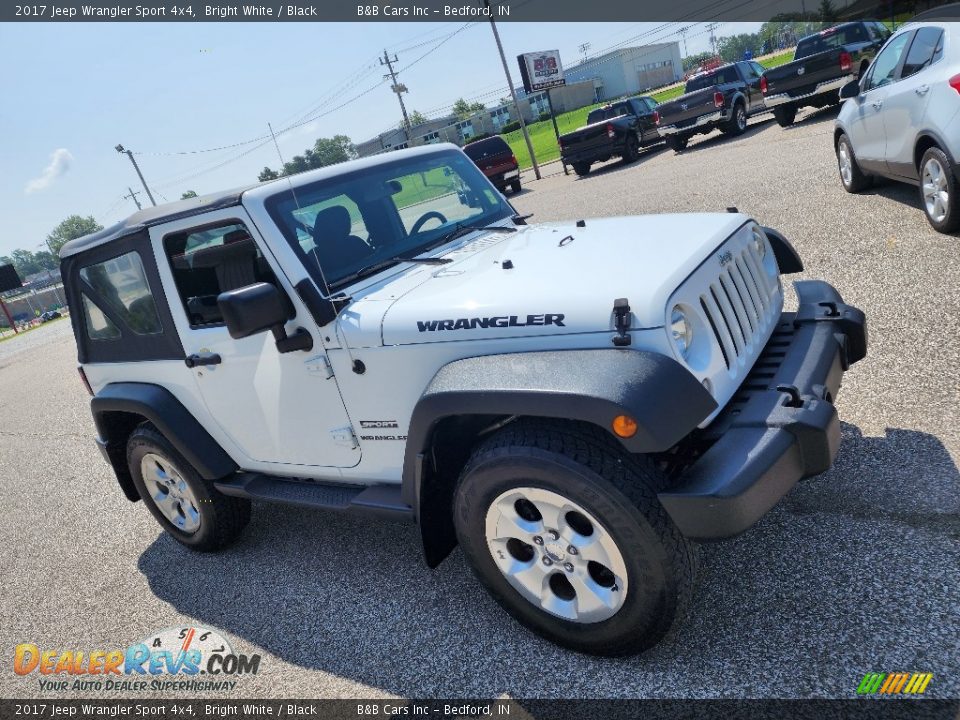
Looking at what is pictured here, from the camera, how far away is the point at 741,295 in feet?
9.54

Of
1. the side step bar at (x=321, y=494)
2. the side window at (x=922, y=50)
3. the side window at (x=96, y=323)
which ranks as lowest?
the side step bar at (x=321, y=494)

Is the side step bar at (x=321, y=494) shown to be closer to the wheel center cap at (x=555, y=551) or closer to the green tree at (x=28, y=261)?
the wheel center cap at (x=555, y=551)

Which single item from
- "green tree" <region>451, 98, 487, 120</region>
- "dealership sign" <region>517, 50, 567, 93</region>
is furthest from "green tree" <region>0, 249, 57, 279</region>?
"dealership sign" <region>517, 50, 567, 93</region>

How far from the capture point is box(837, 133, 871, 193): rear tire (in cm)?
775

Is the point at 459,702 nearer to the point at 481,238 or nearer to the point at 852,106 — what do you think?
the point at 481,238

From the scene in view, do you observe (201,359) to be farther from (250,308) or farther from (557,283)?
(557,283)

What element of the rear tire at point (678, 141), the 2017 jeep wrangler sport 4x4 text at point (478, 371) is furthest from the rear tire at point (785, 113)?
the 2017 jeep wrangler sport 4x4 text at point (478, 371)

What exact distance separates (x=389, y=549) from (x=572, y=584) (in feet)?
4.90

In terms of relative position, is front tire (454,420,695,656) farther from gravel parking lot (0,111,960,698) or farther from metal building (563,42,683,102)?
metal building (563,42,683,102)

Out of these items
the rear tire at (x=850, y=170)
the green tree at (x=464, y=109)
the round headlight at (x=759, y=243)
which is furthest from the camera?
the green tree at (x=464, y=109)

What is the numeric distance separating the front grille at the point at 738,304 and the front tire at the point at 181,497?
2930 millimetres

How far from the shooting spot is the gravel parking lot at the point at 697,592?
247 centimetres

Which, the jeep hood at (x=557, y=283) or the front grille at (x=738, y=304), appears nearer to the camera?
the jeep hood at (x=557, y=283)

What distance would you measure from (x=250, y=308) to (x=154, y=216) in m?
1.30
